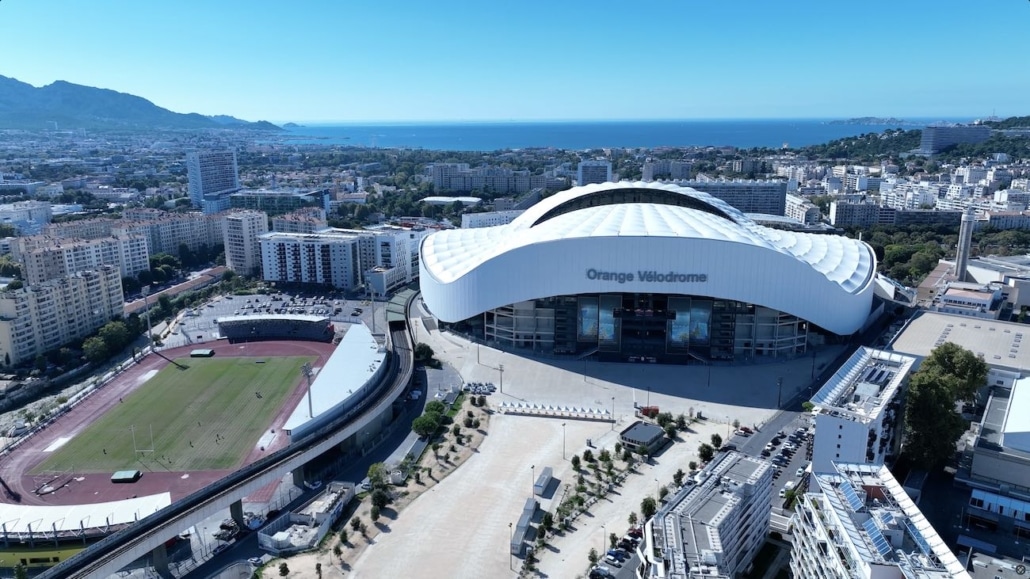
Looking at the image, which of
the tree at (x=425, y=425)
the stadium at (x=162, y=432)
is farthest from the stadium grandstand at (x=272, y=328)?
the tree at (x=425, y=425)

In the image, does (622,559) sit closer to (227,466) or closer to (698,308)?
(227,466)

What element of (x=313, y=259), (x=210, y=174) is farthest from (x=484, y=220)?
(x=210, y=174)

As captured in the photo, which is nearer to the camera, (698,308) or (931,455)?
(931,455)

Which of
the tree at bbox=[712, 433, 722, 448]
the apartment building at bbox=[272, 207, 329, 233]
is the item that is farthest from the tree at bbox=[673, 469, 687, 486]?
the apartment building at bbox=[272, 207, 329, 233]

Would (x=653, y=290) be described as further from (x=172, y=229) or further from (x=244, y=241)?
(x=172, y=229)

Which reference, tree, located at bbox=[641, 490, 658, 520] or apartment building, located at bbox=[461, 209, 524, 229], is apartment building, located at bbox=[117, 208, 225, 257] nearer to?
apartment building, located at bbox=[461, 209, 524, 229]

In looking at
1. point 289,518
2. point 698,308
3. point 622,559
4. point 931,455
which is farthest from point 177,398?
point 931,455
